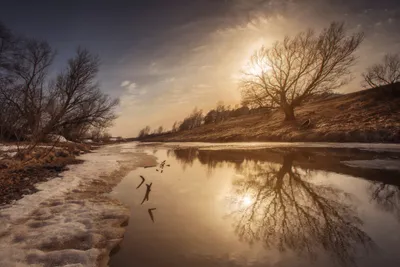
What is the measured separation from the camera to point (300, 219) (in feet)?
13.3

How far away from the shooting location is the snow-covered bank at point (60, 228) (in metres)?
3.06

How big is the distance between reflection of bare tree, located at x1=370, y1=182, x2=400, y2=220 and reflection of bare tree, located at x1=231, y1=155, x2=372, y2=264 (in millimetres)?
623

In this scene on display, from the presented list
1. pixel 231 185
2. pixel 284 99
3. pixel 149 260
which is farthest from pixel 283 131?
pixel 149 260

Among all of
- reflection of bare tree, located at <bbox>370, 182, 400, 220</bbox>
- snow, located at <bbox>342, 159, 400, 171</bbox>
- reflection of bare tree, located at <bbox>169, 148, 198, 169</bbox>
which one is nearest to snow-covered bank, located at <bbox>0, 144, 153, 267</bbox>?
reflection of bare tree, located at <bbox>370, 182, 400, 220</bbox>

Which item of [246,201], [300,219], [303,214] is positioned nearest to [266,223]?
[300,219]

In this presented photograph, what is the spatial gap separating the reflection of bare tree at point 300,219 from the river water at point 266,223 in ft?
0.04

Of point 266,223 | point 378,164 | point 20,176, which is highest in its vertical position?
point 20,176

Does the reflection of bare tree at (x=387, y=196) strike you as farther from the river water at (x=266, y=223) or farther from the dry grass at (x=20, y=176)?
the dry grass at (x=20, y=176)

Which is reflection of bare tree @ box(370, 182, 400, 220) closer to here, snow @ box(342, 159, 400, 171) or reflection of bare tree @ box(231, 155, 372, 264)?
reflection of bare tree @ box(231, 155, 372, 264)

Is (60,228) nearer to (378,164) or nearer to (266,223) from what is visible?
(266,223)

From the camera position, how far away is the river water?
9.70 ft

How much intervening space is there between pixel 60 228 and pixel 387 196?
6.66m

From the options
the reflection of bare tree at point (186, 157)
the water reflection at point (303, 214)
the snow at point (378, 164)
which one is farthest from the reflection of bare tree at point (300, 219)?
the reflection of bare tree at point (186, 157)

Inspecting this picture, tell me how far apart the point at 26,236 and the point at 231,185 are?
493 cm
